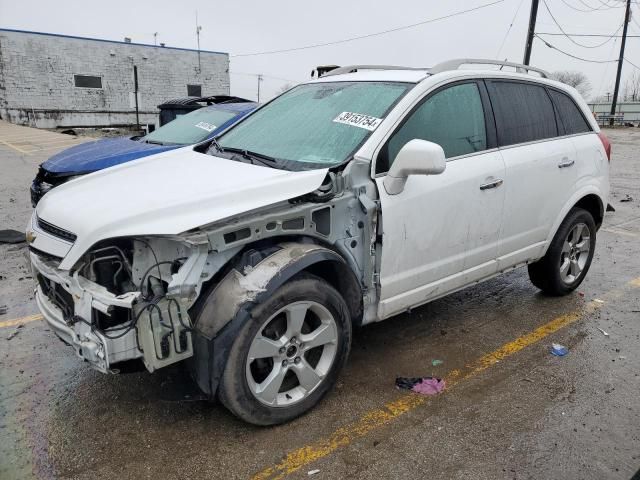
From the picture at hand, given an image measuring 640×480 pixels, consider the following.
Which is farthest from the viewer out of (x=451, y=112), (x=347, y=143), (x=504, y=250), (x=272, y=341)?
(x=504, y=250)

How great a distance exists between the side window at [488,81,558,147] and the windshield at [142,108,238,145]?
387 cm

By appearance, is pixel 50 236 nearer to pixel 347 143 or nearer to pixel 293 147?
pixel 293 147

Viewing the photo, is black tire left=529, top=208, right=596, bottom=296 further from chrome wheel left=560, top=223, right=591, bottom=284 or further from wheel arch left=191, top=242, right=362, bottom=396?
wheel arch left=191, top=242, right=362, bottom=396

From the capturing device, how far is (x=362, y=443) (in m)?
2.71

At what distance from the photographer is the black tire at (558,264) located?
4.36 metres

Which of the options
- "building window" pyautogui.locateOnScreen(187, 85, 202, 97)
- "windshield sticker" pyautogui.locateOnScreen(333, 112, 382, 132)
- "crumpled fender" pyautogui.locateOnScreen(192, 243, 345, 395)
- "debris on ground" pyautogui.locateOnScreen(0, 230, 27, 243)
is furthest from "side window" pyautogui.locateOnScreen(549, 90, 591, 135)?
"building window" pyautogui.locateOnScreen(187, 85, 202, 97)

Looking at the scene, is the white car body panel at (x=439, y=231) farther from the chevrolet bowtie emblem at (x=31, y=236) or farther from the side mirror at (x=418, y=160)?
the chevrolet bowtie emblem at (x=31, y=236)

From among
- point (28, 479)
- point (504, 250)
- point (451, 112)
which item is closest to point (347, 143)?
point (451, 112)

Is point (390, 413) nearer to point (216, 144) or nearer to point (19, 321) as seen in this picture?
point (216, 144)

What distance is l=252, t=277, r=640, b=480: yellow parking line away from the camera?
2.54 metres

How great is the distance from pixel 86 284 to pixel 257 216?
0.89 metres

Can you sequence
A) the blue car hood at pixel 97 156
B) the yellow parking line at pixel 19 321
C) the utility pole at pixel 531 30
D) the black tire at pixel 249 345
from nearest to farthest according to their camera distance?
the black tire at pixel 249 345 < the yellow parking line at pixel 19 321 < the blue car hood at pixel 97 156 < the utility pole at pixel 531 30

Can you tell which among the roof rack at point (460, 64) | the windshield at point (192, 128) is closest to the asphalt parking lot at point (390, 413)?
the roof rack at point (460, 64)

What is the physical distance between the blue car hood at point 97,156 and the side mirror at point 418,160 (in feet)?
12.1
